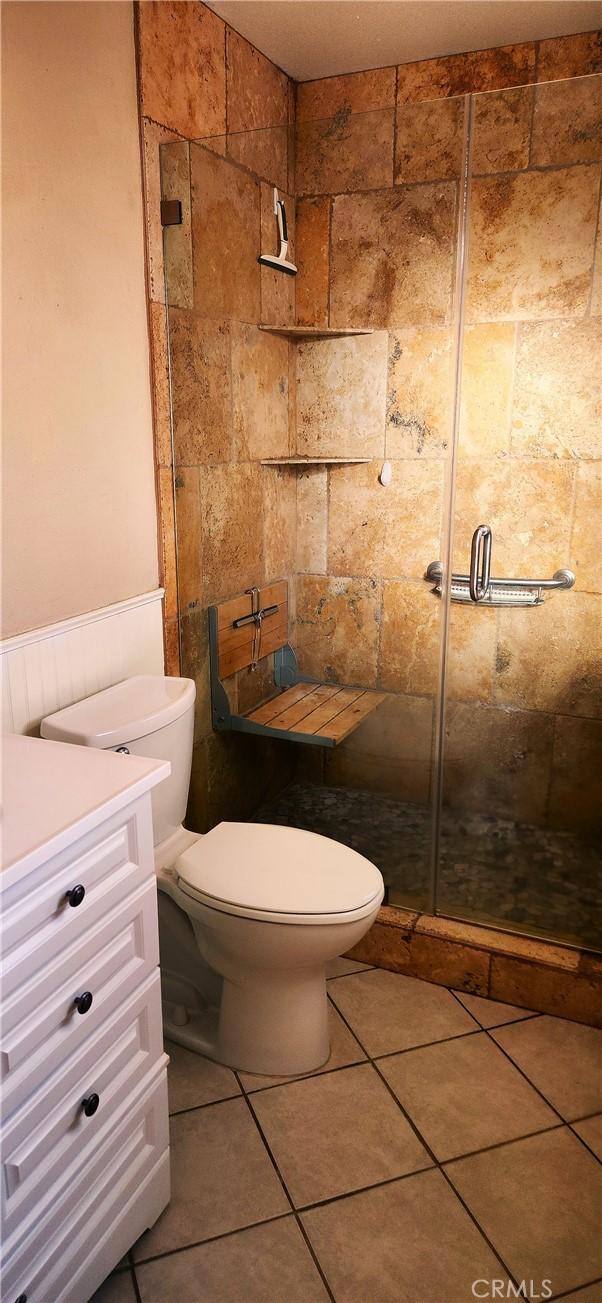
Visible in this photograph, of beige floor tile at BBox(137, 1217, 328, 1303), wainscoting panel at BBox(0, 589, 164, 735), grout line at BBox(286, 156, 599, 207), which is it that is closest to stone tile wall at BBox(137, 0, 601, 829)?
grout line at BBox(286, 156, 599, 207)

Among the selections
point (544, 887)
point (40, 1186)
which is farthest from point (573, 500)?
point (40, 1186)

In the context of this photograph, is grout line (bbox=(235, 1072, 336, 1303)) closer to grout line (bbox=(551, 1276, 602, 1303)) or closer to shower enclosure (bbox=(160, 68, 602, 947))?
grout line (bbox=(551, 1276, 602, 1303))

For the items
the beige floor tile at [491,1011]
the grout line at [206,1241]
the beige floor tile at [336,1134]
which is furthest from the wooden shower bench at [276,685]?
the grout line at [206,1241]

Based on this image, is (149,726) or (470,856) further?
(470,856)

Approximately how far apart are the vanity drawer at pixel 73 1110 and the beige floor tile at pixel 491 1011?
0.92m

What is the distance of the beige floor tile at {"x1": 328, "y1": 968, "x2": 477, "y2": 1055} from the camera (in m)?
1.97

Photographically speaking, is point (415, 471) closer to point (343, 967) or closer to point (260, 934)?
point (260, 934)

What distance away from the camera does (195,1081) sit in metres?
1.83

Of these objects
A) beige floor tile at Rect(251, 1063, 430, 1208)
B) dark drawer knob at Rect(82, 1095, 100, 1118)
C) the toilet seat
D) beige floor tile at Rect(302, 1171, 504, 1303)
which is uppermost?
the toilet seat

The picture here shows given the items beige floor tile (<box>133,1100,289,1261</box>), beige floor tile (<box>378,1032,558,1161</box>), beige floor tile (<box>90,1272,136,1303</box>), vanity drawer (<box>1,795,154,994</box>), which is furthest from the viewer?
beige floor tile (<box>378,1032,558,1161</box>)

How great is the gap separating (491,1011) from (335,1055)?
1.35ft

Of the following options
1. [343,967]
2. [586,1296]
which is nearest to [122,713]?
[343,967]

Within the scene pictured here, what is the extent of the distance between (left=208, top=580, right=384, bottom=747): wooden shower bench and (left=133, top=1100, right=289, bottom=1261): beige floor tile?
0.91m

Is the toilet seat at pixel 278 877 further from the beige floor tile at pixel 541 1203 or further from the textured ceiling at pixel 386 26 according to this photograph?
the textured ceiling at pixel 386 26
